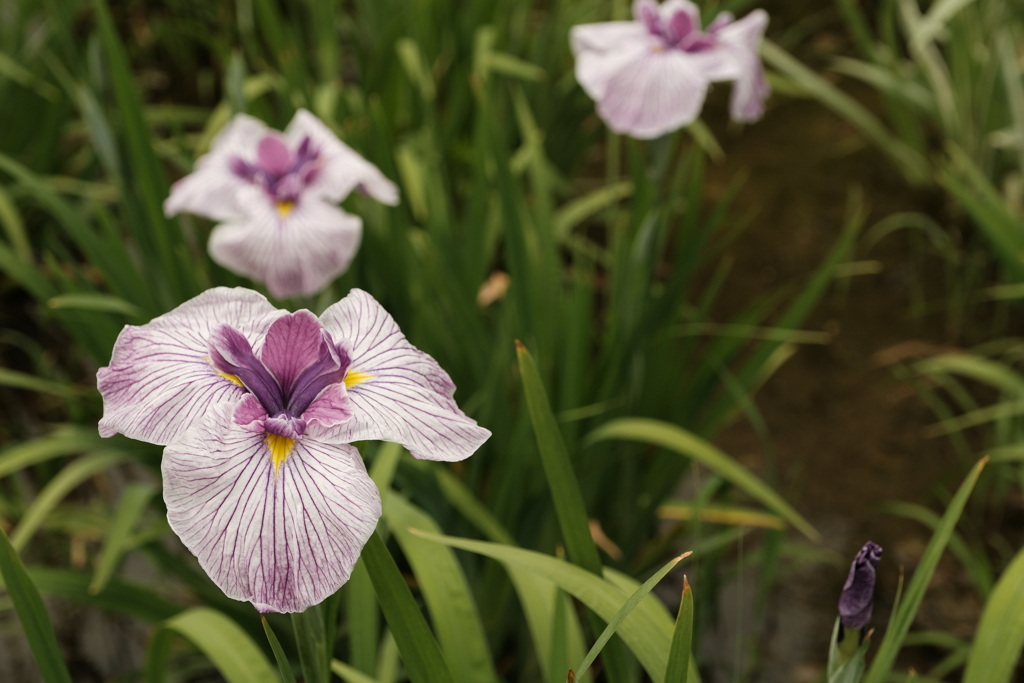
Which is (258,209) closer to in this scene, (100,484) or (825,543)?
(100,484)

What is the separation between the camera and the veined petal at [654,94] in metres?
1.47

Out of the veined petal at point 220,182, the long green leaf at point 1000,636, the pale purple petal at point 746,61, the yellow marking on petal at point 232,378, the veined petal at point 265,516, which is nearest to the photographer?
the veined petal at point 265,516

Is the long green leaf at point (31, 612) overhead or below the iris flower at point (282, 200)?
below

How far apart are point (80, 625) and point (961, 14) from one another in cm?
280

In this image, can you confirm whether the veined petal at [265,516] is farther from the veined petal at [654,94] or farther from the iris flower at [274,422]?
the veined petal at [654,94]

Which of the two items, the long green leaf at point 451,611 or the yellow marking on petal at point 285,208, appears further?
the yellow marking on petal at point 285,208

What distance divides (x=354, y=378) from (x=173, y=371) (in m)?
0.15

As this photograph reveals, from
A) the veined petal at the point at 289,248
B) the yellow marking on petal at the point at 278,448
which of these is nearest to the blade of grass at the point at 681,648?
the yellow marking on petal at the point at 278,448

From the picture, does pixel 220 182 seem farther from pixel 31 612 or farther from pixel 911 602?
pixel 911 602

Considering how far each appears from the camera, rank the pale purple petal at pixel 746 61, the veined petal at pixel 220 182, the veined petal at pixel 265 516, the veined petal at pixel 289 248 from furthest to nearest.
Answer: the pale purple petal at pixel 746 61, the veined petal at pixel 220 182, the veined petal at pixel 289 248, the veined petal at pixel 265 516

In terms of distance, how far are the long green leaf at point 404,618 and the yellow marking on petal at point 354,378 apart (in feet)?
0.43

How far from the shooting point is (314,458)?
72cm

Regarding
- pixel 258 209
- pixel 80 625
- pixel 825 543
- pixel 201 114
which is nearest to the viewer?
pixel 258 209

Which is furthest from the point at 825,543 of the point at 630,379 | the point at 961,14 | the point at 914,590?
the point at 961,14
